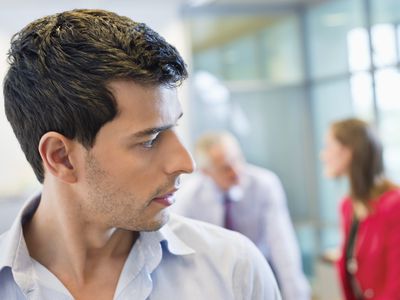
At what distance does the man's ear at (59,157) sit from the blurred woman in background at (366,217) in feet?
6.18

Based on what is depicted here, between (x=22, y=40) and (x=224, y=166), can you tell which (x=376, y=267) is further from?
(x=22, y=40)

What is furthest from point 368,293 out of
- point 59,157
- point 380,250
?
point 59,157

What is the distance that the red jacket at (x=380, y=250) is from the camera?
2803mm

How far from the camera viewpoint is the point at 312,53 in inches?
267

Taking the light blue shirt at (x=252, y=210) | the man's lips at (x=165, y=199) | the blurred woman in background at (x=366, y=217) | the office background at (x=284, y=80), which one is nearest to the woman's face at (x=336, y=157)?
the blurred woman in background at (x=366, y=217)

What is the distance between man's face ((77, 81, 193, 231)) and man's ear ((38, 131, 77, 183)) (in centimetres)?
4

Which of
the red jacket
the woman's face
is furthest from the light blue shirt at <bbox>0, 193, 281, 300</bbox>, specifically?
the woman's face

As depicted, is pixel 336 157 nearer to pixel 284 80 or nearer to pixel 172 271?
pixel 172 271

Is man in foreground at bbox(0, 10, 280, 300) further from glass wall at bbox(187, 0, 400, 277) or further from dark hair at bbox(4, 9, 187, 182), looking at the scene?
glass wall at bbox(187, 0, 400, 277)

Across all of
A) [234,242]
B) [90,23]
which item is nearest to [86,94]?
[90,23]

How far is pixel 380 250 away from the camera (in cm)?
287

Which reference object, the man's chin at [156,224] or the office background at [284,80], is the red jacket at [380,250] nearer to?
the man's chin at [156,224]

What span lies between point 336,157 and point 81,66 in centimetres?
217

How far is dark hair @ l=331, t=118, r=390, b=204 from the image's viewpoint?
3010mm
